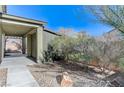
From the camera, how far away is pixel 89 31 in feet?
29.0

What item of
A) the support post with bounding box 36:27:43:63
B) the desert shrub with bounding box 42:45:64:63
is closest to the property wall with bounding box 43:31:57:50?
the desert shrub with bounding box 42:45:64:63

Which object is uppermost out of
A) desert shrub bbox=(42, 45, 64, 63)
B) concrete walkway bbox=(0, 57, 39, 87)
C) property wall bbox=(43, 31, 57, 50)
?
property wall bbox=(43, 31, 57, 50)

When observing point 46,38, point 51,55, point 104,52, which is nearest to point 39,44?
point 46,38

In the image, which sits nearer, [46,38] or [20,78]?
[20,78]

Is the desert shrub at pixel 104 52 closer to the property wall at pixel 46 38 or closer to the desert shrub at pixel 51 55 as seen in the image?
the desert shrub at pixel 51 55

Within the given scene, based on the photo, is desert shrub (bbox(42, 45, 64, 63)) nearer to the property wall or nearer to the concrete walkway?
the property wall

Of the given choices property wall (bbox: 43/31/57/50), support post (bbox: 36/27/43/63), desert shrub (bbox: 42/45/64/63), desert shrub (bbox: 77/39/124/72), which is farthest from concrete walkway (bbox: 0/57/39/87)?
property wall (bbox: 43/31/57/50)

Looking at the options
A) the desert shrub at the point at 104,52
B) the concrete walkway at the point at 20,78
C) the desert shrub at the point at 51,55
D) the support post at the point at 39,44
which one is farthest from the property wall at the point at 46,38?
the desert shrub at the point at 104,52

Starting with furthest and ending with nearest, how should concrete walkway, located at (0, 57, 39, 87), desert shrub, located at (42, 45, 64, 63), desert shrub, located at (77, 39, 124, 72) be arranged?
desert shrub, located at (42, 45, 64, 63) < desert shrub, located at (77, 39, 124, 72) < concrete walkway, located at (0, 57, 39, 87)

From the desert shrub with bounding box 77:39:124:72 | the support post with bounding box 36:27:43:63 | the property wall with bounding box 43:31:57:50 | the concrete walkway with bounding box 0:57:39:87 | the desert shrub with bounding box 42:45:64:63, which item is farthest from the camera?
the property wall with bounding box 43:31:57:50

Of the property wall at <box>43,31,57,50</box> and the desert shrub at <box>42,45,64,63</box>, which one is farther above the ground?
the property wall at <box>43,31,57,50</box>

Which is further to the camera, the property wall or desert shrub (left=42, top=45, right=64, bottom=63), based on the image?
the property wall

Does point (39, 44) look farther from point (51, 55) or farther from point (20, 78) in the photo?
point (20, 78)
